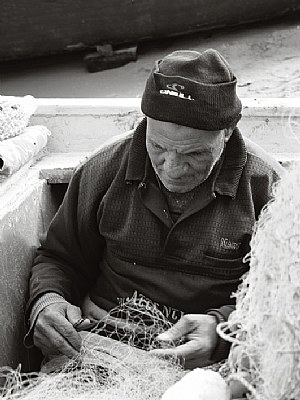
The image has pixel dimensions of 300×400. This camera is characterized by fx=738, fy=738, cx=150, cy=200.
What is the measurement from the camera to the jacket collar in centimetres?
213

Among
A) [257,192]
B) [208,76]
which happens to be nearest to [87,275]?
[257,192]

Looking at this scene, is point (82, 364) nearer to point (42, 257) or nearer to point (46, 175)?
point (42, 257)

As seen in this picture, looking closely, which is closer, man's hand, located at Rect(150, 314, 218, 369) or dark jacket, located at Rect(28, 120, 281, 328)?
man's hand, located at Rect(150, 314, 218, 369)

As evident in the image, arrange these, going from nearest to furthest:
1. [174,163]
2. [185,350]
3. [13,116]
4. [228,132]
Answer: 1. [185,350]
2. [174,163]
3. [228,132]
4. [13,116]

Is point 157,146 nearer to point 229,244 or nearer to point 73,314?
point 229,244

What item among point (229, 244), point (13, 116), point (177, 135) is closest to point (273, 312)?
point (177, 135)

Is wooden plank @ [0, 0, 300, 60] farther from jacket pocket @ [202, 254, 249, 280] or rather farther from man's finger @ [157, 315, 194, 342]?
man's finger @ [157, 315, 194, 342]

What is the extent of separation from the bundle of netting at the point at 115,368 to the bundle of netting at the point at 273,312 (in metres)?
0.44

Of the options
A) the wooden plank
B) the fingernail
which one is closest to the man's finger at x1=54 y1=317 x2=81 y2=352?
the fingernail

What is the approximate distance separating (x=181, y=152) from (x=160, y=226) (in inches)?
11.9

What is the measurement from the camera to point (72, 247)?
7.74ft

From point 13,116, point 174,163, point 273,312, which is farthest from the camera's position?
point 13,116

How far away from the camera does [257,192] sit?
217cm

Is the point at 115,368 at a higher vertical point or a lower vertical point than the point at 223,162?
lower
